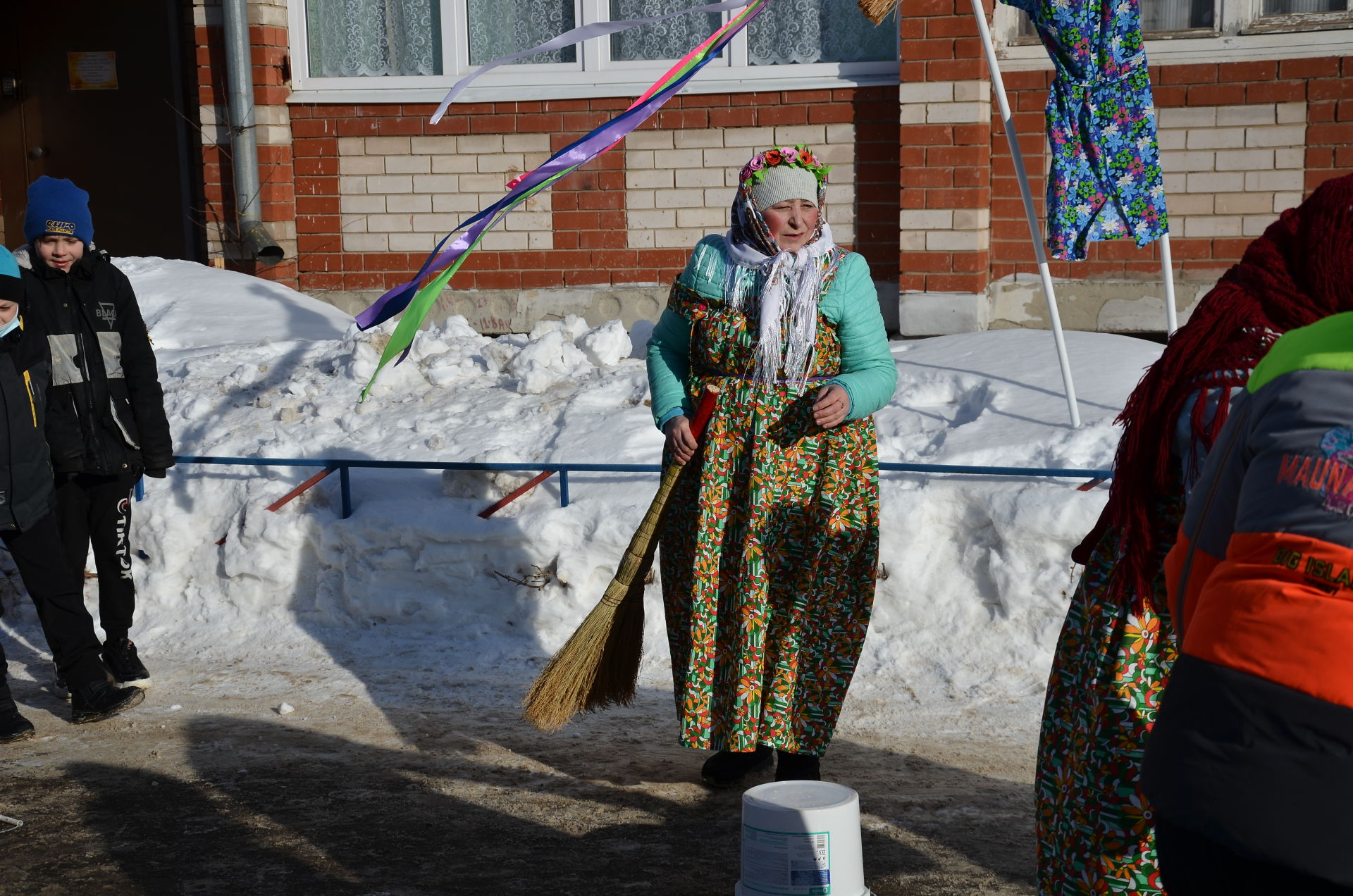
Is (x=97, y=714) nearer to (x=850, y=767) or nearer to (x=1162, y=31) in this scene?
(x=850, y=767)

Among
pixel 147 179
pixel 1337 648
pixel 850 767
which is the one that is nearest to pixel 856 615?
pixel 850 767

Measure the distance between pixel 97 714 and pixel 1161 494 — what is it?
13.0ft

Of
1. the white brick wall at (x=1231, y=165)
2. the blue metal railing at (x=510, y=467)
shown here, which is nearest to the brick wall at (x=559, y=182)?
the white brick wall at (x=1231, y=165)

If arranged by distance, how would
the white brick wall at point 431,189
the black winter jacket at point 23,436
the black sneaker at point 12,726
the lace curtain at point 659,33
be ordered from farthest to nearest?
the white brick wall at point 431,189 < the lace curtain at point 659,33 < the black sneaker at point 12,726 < the black winter jacket at point 23,436

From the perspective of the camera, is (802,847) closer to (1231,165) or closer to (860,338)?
(860,338)

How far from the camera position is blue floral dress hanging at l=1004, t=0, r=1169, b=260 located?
5.51m

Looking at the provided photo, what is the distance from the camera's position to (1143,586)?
2.37 meters

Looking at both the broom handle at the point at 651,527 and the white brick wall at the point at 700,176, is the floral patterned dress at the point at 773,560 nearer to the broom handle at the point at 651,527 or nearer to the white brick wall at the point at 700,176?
the broom handle at the point at 651,527

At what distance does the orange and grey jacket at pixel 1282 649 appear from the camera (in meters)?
1.62

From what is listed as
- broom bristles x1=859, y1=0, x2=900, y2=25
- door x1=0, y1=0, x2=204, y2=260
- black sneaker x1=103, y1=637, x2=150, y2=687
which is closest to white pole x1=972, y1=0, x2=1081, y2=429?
broom bristles x1=859, y1=0, x2=900, y2=25

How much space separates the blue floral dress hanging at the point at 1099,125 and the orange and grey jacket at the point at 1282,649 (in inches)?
158

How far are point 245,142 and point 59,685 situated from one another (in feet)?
19.3

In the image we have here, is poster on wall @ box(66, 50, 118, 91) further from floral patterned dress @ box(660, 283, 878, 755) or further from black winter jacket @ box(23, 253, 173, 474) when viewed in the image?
floral patterned dress @ box(660, 283, 878, 755)

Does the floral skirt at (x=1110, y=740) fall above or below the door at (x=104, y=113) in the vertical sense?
below
